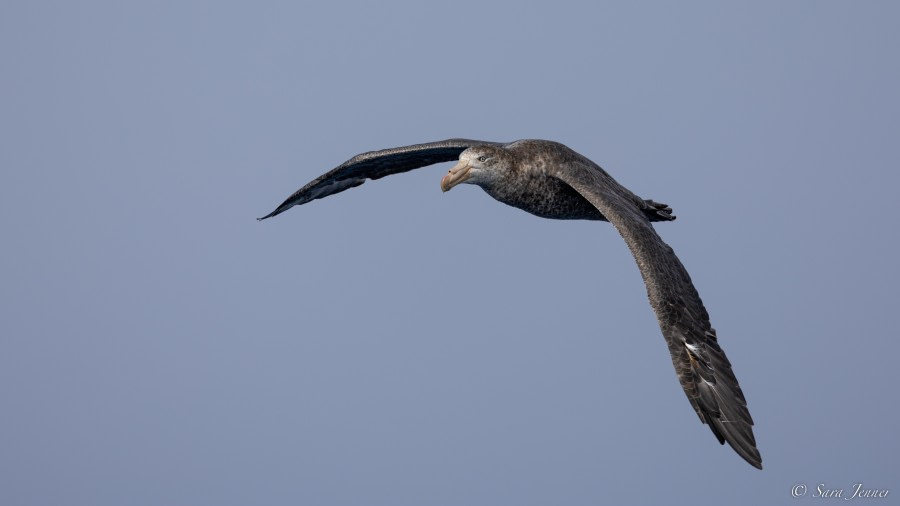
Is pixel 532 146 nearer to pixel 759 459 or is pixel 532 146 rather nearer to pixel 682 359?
pixel 682 359

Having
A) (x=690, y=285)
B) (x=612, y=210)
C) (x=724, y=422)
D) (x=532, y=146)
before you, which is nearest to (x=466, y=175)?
(x=532, y=146)

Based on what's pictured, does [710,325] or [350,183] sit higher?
[350,183]

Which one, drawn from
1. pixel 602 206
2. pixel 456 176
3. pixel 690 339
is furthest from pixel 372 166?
pixel 690 339

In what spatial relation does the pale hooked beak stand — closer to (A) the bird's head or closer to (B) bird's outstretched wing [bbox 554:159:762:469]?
(A) the bird's head

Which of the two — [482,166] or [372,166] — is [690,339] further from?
[372,166]

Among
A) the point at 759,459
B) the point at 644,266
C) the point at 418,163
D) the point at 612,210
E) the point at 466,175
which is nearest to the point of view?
the point at 759,459

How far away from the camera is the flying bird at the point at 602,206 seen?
10641 mm

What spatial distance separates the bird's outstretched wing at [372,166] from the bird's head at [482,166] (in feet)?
2.80

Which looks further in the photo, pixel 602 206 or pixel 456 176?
pixel 456 176

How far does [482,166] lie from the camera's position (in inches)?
493

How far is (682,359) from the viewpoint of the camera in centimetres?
1070

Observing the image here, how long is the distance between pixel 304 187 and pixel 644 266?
460 cm

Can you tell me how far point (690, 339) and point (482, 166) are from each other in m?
2.80

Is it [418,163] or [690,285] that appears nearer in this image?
[690,285]
